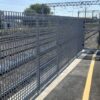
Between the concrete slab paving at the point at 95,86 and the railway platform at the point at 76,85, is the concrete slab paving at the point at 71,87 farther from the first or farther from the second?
the concrete slab paving at the point at 95,86

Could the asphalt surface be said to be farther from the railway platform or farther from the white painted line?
the white painted line

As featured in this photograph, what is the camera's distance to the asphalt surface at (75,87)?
23.4 ft

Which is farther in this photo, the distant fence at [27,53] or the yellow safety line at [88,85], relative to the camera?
the yellow safety line at [88,85]

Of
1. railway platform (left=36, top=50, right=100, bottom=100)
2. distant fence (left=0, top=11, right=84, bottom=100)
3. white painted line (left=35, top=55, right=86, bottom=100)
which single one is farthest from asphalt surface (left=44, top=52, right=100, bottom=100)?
distant fence (left=0, top=11, right=84, bottom=100)

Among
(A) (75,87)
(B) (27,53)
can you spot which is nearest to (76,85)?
(A) (75,87)

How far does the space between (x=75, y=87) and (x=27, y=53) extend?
247cm

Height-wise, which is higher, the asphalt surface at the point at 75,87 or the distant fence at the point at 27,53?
the distant fence at the point at 27,53

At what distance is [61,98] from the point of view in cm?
698

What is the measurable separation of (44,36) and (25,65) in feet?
5.73

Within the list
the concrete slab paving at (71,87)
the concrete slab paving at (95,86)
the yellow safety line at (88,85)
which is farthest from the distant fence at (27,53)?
the concrete slab paving at (95,86)

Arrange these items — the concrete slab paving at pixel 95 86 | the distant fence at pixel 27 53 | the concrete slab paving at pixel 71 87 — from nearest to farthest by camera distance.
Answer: the distant fence at pixel 27 53 → the concrete slab paving at pixel 71 87 → the concrete slab paving at pixel 95 86

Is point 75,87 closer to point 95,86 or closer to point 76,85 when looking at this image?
point 76,85

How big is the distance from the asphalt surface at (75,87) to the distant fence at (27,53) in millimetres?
451

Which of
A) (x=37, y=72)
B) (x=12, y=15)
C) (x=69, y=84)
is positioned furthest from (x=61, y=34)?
(x=12, y=15)
